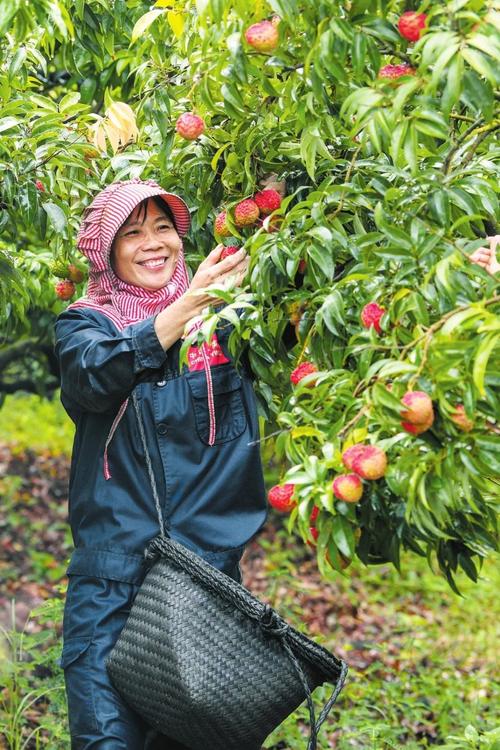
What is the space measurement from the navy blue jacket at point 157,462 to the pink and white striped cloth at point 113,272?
3 centimetres

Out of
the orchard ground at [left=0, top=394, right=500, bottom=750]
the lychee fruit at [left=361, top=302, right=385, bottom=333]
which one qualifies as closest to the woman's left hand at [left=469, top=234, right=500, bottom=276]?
the lychee fruit at [left=361, top=302, right=385, bottom=333]

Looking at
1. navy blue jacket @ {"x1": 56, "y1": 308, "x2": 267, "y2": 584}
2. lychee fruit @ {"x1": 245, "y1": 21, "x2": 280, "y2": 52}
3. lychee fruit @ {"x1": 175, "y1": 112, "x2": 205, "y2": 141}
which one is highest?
lychee fruit @ {"x1": 245, "y1": 21, "x2": 280, "y2": 52}

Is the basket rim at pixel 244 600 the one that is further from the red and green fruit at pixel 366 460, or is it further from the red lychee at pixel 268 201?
the red lychee at pixel 268 201

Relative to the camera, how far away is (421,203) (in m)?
2.12

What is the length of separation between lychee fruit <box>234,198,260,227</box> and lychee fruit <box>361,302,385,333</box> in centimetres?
57

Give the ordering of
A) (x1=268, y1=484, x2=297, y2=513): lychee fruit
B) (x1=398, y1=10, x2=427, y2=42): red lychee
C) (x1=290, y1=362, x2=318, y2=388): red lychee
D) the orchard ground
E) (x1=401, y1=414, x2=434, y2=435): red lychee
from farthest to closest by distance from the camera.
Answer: the orchard ground → (x1=290, y1=362, x2=318, y2=388): red lychee → (x1=268, y1=484, x2=297, y2=513): lychee fruit → (x1=398, y1=10, x2=427, y2=42): red lychee → (x1=401, y1=414, x2=434, y2=435): red lychee

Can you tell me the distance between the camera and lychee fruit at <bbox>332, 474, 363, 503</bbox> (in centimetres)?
182

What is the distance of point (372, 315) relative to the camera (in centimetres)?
200

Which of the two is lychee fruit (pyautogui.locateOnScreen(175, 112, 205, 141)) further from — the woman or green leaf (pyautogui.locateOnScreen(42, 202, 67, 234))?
green leaf (pyautogui.locateOnScreen(42, 202, 67, 234))

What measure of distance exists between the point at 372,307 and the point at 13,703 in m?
2.72

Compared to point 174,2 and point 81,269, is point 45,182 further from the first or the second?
point 174,2

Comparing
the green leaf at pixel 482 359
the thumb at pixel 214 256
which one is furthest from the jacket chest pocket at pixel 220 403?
the green leaf at pixel 482 359

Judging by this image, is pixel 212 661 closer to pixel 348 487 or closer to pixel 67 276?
pixel 348 487

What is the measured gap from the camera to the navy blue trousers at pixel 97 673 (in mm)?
2543
